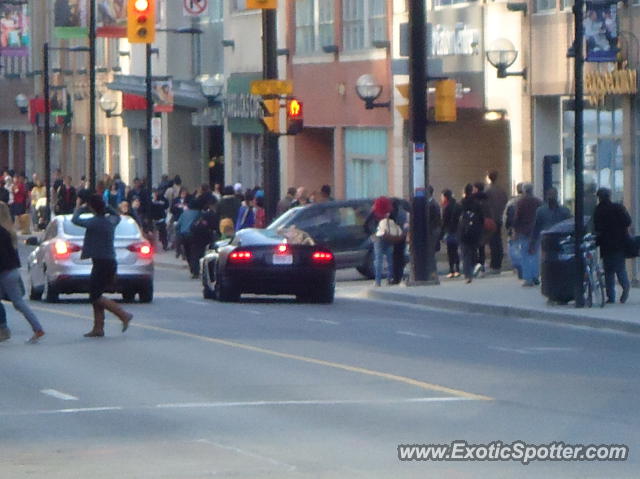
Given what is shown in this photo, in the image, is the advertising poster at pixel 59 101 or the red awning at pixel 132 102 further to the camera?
Result: the advertising poster at pixel 59 101

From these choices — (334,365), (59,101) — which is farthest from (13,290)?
(59,101)

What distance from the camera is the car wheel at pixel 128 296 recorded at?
91.5 ft

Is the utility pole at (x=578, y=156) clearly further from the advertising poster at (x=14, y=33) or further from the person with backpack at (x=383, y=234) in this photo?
the advertising poster at (x=14, y=33)

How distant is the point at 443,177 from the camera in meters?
39.4

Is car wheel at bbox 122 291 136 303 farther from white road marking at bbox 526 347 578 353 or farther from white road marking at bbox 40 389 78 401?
white road marking at bbox 40 389 78 401

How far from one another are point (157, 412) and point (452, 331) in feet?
29.0

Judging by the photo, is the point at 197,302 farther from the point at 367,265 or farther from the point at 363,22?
the point at 363,22

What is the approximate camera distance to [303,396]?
14805mm

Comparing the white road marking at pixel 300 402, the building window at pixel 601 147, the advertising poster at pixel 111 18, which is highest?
the advertising poster at pixel 111 18

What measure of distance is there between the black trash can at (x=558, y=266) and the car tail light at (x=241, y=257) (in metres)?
4.63

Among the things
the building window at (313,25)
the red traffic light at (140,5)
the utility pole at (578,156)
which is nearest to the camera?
the utility pole at (578,156)

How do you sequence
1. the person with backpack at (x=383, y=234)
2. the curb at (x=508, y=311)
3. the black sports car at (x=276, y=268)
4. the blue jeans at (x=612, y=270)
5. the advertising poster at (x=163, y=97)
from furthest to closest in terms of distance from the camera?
the advertising poster at (x=163, y=97), the person with backpack at (x=383, y=234), the black sports car at (x=276, y=268), the blue jeans at (x=612, y=270), the curb at (x=508, y=311)

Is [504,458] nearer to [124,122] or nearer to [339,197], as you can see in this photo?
[339,197]

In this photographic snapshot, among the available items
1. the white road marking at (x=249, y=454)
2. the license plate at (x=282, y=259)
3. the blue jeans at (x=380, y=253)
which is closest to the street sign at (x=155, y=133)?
the blue jeans at (x=380, y=253)
